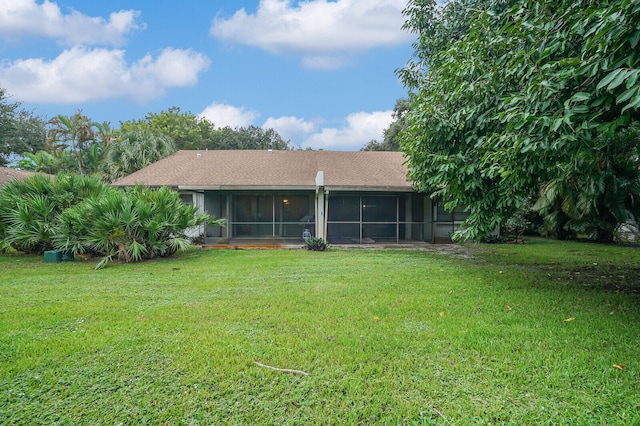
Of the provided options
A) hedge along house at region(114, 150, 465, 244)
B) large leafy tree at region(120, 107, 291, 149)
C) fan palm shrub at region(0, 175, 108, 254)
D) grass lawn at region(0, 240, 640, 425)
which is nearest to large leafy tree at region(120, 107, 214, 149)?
large leafy tree at region(120, 107, 291, 149)

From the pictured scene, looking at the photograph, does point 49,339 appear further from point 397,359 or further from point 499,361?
point 499,361

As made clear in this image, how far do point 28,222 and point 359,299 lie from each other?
30.5 feet

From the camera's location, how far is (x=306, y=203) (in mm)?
14172


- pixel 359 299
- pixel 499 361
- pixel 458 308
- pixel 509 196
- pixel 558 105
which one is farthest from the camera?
pixel 509 196

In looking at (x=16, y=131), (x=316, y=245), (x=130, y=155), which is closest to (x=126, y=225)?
(x=316, y=245)

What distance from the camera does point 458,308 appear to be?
4570mm

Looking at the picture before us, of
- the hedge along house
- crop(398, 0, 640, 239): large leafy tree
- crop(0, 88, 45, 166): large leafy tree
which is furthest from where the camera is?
crop(0, 88, 45, 166): large leafy tree

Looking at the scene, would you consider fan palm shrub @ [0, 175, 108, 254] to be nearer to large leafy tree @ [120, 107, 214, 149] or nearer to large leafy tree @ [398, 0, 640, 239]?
large leafy tree @ [398, 0, 640, 239]

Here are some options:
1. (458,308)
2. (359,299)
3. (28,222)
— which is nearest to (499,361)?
(458,308)

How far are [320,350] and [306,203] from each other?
11.1 meters

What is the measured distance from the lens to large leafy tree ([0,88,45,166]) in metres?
21.6

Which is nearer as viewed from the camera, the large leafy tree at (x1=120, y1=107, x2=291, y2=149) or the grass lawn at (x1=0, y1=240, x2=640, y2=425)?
the grass lawn at (x1=0, y1=240, x2=640, y2=425)

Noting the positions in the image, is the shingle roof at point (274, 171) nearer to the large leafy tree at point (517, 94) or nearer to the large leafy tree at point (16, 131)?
the large leafy tree at point (517, 94)

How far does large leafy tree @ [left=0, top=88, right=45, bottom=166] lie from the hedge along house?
15.4 meters
